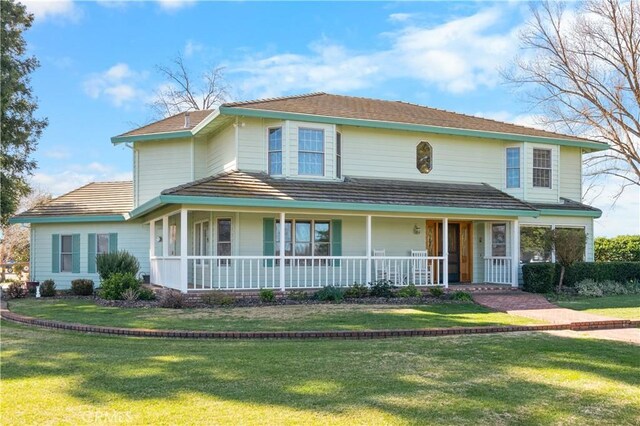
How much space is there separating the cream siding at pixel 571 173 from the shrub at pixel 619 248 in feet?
20.9

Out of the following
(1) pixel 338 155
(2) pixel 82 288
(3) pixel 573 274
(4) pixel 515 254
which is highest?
(1) pixel 338 155

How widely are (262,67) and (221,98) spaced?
14805 millimetres

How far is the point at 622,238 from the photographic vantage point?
2794 cm

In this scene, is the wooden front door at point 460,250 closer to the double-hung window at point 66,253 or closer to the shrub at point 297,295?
the shrub at point 297,295

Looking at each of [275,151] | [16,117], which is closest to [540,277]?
[275,151]

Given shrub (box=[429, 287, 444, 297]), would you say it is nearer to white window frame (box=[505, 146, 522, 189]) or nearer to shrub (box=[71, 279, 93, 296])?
white window frame (box=[505, 146, 522, 189])

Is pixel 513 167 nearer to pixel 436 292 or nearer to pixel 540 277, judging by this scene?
pixel 540 277

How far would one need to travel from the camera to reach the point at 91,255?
72.5 feet

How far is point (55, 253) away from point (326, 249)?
11.4 metres

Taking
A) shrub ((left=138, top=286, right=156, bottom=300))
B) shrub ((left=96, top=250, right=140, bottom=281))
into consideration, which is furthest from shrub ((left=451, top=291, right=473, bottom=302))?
shrub ((left=96, top=250, right=140, bottom=281))

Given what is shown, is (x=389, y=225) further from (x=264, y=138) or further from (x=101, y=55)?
(x=101, y=55)

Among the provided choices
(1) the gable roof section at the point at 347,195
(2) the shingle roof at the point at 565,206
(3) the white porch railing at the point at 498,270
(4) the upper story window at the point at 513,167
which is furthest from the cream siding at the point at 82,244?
(2) the shingle roof at the point at 565,206

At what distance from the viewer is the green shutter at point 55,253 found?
2242cm

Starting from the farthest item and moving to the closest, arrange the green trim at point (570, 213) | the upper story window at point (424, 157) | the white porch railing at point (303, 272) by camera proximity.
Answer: the green trim at point (570, 213) → the upper story window at point (424, 157) → the white porch railing at point (303, 272)
